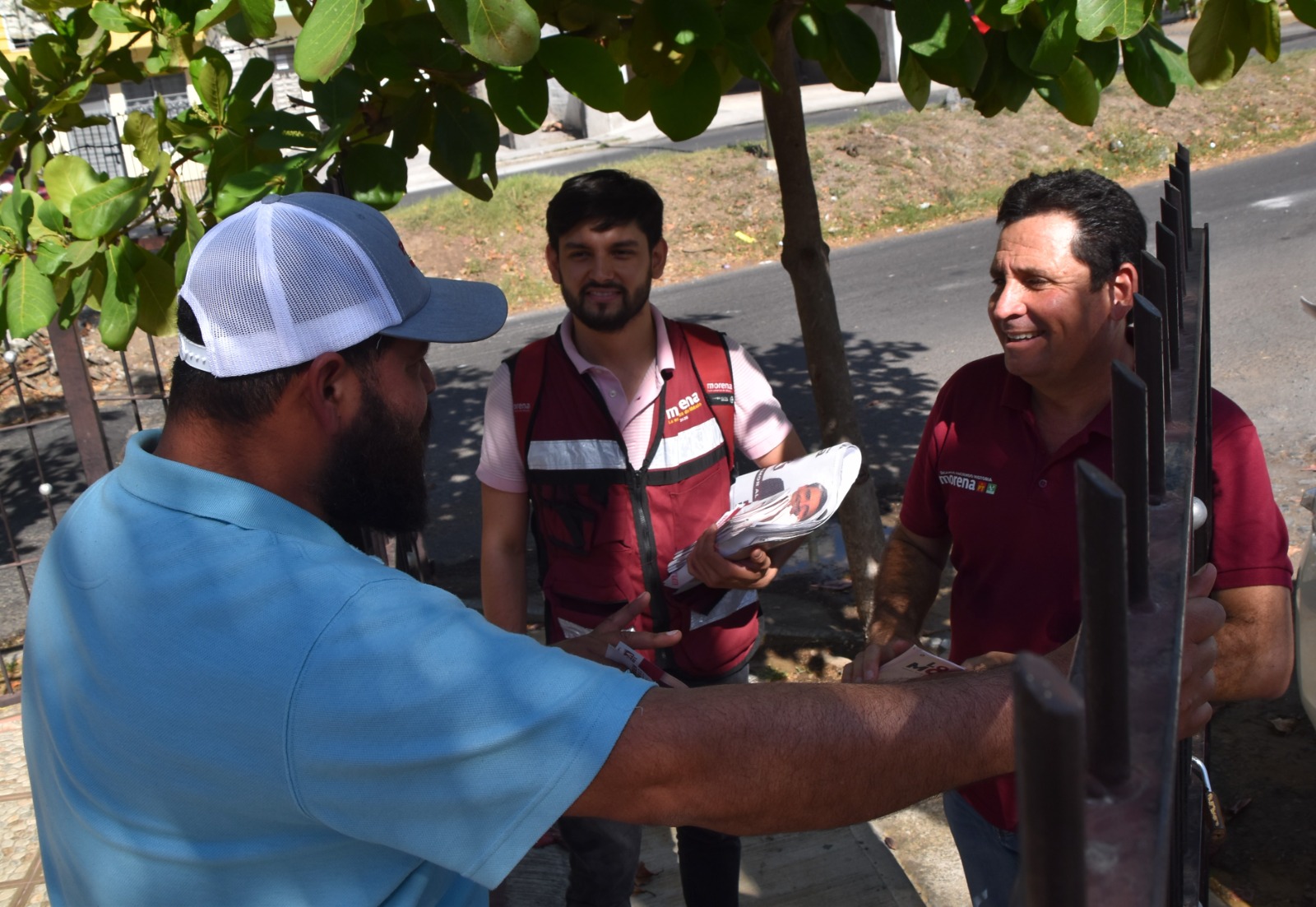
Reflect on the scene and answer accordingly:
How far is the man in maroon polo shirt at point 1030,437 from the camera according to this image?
2.28 m

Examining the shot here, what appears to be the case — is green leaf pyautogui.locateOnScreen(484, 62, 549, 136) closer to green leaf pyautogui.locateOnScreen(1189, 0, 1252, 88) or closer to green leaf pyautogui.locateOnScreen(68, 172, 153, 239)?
green leaf pyautogui.locateOnScreen(68, 172, 153, 239)

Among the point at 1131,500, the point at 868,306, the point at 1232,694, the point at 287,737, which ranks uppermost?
the point at 1131,500

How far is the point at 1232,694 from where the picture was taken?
1990 millimetres

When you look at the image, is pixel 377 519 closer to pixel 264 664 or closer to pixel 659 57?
pixel 264 664

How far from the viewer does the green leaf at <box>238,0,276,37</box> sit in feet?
6.69

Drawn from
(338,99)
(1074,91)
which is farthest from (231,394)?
(1074,91)

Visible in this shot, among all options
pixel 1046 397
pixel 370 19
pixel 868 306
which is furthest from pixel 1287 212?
pixel 370 19

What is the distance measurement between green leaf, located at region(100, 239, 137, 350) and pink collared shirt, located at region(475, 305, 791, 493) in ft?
2.90

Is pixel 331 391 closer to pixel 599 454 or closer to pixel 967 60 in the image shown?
pixel 599 454

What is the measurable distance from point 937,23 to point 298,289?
1464 millimetres

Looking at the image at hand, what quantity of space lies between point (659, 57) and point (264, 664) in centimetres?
172

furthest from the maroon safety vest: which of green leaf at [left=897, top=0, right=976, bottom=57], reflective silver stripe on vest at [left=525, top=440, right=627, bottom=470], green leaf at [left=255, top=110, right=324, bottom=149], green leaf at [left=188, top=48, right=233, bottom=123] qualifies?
green leaf at [left=897, top=0, right=976, bottom=57]

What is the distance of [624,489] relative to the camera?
297cm

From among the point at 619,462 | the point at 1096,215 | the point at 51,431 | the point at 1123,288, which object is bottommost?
the point at 51,431
